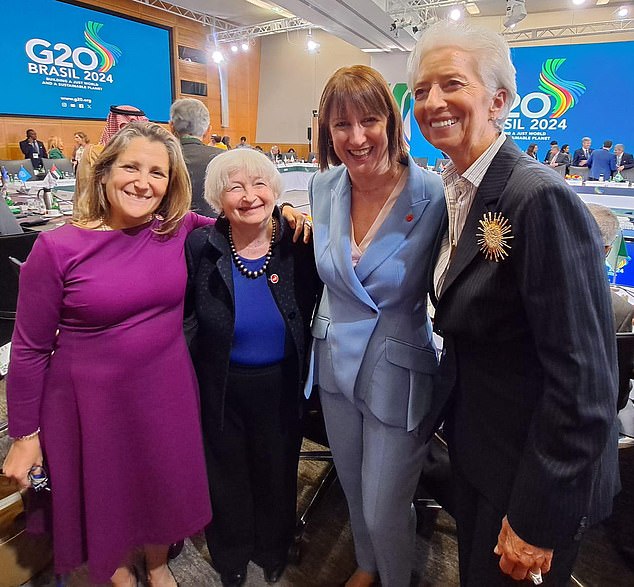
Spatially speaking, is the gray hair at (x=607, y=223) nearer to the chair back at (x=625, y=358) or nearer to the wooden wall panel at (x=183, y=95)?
the chair back at (x=625, y=358)

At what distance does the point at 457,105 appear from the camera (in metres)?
0.91

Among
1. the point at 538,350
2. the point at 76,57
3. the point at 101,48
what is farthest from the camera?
the point at 101,48

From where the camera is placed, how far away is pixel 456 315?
91cm

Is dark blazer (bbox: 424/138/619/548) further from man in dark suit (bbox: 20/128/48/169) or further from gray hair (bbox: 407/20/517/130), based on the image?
man in dark suit (bbox: 20/128/48/169)

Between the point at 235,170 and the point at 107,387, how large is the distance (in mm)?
685

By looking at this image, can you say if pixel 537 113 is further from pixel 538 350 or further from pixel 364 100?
pixel 538 350

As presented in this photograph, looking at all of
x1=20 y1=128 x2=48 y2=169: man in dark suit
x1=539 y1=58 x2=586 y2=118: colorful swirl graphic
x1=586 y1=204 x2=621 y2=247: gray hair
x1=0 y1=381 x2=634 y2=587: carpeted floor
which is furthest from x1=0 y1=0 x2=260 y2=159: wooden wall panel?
x1=586 y1=204 x2=621 y2=247: gray hair

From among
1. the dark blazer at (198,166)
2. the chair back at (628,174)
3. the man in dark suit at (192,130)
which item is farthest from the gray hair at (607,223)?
the chair back at (628,174)

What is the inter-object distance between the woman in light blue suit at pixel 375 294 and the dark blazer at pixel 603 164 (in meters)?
8.39

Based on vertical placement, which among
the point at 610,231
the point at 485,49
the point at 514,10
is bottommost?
the point at 610,231

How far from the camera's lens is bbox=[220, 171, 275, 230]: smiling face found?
130 cm

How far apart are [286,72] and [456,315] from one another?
15.7m

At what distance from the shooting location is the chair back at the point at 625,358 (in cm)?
141

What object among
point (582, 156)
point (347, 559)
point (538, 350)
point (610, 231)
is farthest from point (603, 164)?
point (538, 350)
